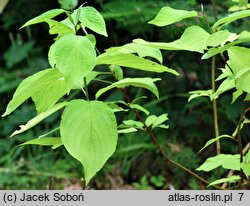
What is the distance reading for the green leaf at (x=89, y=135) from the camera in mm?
675

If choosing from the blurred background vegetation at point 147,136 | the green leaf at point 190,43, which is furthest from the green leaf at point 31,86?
the blurred background vegetation at point 147,136

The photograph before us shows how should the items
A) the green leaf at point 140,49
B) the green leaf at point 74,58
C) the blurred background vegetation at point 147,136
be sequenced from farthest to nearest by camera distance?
the blurred background vegetation at point 147,136
the green leaf at point 140,49
the green leaf at point 74,58

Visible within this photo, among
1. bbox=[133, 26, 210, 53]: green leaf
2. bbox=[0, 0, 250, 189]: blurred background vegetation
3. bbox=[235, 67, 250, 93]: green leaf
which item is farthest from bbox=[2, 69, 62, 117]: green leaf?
bbox=[0, 0, 250, 189]: blurred background vegetation

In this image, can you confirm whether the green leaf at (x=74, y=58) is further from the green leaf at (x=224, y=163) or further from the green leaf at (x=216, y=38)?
the green leaf at (x=224, y=163)

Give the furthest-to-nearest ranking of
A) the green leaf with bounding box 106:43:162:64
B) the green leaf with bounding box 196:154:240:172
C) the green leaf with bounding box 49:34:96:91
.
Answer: the green leaf with bounding box 196:154:240:172
the green leaf with bounding box 106:43:162:64
the green leaf with bounding box 49:34:96:91

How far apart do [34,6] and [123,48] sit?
7.65 feet

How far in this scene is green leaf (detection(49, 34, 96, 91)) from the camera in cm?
65

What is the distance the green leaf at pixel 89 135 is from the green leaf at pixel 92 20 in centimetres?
12

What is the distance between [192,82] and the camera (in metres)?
2.61

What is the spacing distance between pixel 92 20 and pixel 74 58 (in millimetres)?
118

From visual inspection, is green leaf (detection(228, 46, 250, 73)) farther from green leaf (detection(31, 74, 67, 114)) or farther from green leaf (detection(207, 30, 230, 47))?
green leaf (detection(31, 74, 67, 114))

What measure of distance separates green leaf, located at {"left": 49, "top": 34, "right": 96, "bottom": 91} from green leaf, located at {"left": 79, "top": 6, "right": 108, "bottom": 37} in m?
→ 0.08

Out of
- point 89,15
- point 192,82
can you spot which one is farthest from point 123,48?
point 192,82
